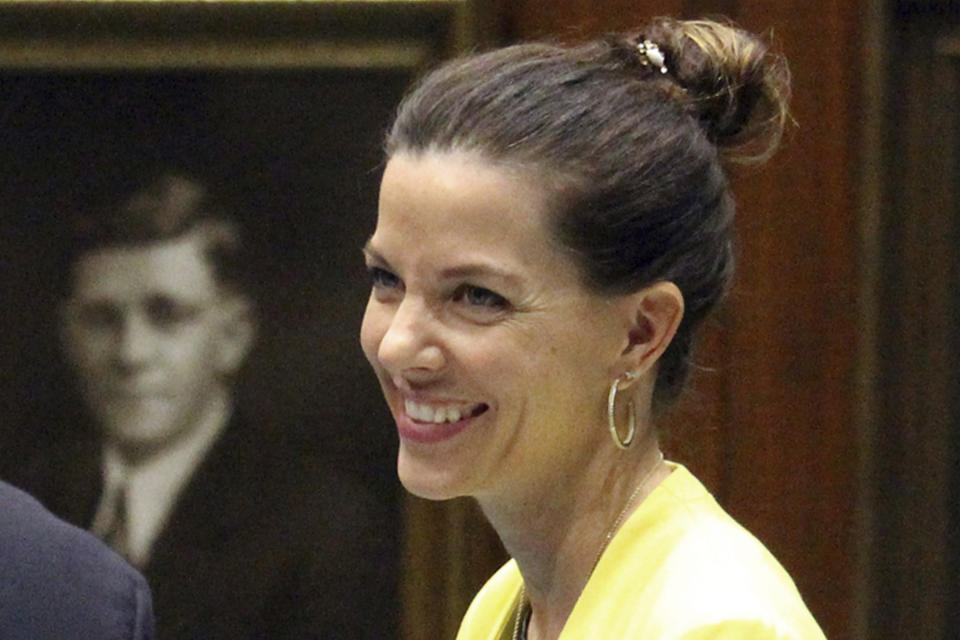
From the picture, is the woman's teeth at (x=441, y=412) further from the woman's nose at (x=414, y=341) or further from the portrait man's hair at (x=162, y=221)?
the portrait man's hair at (x=162, y=221)

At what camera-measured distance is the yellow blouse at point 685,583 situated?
145 centimetres

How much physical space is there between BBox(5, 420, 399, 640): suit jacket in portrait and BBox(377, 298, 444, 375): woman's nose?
4.63 ft

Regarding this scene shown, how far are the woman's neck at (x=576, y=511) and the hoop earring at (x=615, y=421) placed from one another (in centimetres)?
2

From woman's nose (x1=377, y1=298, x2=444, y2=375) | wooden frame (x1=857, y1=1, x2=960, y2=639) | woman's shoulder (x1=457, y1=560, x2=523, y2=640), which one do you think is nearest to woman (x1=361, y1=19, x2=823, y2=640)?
woman's nose (x1=377, y1=298, x2=444, y2=375)

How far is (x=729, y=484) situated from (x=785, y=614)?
149cm

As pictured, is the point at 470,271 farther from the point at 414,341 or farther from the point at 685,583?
the point at 685,583

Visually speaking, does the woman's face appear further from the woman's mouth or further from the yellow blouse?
the yellow blouse

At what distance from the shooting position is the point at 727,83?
6.08 feet

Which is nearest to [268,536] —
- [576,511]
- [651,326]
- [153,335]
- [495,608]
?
[153,335]

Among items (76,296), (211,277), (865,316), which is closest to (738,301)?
(865,316)

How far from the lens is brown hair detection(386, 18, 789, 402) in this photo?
5.55ft

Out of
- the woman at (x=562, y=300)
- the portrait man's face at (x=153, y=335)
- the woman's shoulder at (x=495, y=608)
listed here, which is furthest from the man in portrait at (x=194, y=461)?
the woman at (x=562, y=300)

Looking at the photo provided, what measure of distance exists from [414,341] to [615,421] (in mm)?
246

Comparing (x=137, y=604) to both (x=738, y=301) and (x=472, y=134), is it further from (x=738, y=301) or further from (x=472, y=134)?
(x=738, y=301)
